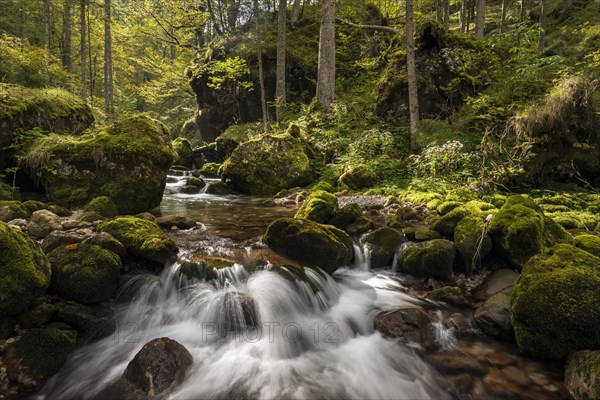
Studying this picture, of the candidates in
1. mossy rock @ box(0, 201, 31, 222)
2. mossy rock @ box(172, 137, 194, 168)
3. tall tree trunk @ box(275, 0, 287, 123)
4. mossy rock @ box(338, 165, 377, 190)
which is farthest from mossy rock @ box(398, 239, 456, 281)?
mossy rock @ box(172, 137, 194, 168)

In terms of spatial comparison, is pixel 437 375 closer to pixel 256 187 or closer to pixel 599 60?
pixel 256 187

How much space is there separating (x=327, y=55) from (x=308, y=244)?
11727 mm

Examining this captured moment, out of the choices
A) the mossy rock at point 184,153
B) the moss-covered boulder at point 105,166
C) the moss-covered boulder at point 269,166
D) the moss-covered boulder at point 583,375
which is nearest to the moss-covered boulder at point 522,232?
the moss-covered boulder at point 583,375

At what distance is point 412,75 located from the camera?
1159 centimetres

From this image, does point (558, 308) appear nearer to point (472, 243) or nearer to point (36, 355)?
point (472, 243)

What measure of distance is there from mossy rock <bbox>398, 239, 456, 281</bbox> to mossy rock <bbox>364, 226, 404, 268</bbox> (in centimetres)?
36

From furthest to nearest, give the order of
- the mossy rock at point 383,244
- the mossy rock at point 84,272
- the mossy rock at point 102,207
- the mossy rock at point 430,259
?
the mossy rock at point 102,207, the mossy rock at point 383,244, the mossy rock at point 430,259, the mossy rock at point 84,272

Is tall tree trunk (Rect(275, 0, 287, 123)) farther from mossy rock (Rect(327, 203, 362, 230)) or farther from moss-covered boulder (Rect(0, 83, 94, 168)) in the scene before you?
mossy rock (Rect(327, 203, 362, 230))

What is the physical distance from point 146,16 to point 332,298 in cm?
2602

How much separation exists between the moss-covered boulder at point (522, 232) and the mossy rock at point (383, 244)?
66.3 inches

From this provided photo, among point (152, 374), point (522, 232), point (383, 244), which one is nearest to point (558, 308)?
point (522, 232)

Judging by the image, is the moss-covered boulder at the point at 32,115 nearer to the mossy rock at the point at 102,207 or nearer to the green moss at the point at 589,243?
the mossy rock at the point at 102,207

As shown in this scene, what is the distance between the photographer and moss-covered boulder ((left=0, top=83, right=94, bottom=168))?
8148mm

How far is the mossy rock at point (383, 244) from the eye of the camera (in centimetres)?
649
